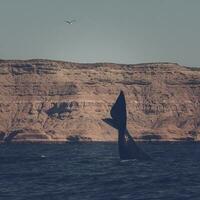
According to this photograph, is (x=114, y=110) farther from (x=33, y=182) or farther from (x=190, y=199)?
(x=190, y=199)

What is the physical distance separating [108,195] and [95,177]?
14.1m

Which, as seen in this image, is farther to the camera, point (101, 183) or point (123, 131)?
point (123, 131)

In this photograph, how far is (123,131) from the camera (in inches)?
3282

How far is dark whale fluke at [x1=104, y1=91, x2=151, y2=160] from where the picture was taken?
80375mm

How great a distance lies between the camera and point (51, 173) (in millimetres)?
68000

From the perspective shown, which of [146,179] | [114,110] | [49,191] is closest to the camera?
[49,191]

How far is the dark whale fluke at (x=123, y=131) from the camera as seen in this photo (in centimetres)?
8038

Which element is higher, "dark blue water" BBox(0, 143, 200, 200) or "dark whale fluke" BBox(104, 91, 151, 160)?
"dark whale fluke" BBox(104, 91, 151, 160)

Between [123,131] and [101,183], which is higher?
[123,131]

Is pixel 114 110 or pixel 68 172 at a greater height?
pixel 114 110

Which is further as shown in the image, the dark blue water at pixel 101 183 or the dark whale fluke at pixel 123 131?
the dark whale fluke at pixel 123 131

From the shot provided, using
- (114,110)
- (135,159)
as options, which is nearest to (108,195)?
(114,110)

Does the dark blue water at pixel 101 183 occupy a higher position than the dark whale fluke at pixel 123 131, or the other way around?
the dark whale fluke at pixel 123 131

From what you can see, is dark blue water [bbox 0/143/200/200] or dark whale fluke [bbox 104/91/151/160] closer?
dark blue water [bbox 0/143/200/200]
